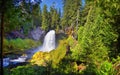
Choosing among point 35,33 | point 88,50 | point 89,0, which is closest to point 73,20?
point 35,33

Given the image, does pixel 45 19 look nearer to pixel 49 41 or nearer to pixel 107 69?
pixel 49 41

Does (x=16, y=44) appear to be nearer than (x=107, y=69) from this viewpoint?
No

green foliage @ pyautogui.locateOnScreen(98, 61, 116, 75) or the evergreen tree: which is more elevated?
the evergreen tree

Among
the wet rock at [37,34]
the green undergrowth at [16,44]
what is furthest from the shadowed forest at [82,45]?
the wet rock at [37,34]

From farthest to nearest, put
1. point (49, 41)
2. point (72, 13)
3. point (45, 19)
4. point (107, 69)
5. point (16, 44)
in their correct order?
point (45, 19) < point (49, 41) < point (16, 44) < point (72, 13) < point (107, 69)

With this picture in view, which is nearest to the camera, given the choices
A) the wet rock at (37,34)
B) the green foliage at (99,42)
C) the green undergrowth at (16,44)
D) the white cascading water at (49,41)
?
the green foliage at (99,42)

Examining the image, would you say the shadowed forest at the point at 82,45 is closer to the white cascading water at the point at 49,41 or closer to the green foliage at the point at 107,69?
the green foliage at the point at 107,69

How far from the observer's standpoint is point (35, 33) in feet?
276

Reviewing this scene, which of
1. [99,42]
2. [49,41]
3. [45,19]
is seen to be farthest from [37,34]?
[99,42]

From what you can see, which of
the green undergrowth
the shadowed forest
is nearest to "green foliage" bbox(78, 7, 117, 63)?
the shadowed forest

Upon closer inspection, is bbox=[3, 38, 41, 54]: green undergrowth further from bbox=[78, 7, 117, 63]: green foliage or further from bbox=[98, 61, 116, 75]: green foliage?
bbox=[98, 61, 116, 75]: green foliage

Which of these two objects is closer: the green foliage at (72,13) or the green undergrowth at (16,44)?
the green undergrowth at (16,44)

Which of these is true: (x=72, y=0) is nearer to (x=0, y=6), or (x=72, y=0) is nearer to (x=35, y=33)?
(x=35, y=33)

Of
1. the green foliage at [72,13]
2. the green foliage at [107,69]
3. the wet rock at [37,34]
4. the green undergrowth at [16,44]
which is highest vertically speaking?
the green foliage at [72,13]
